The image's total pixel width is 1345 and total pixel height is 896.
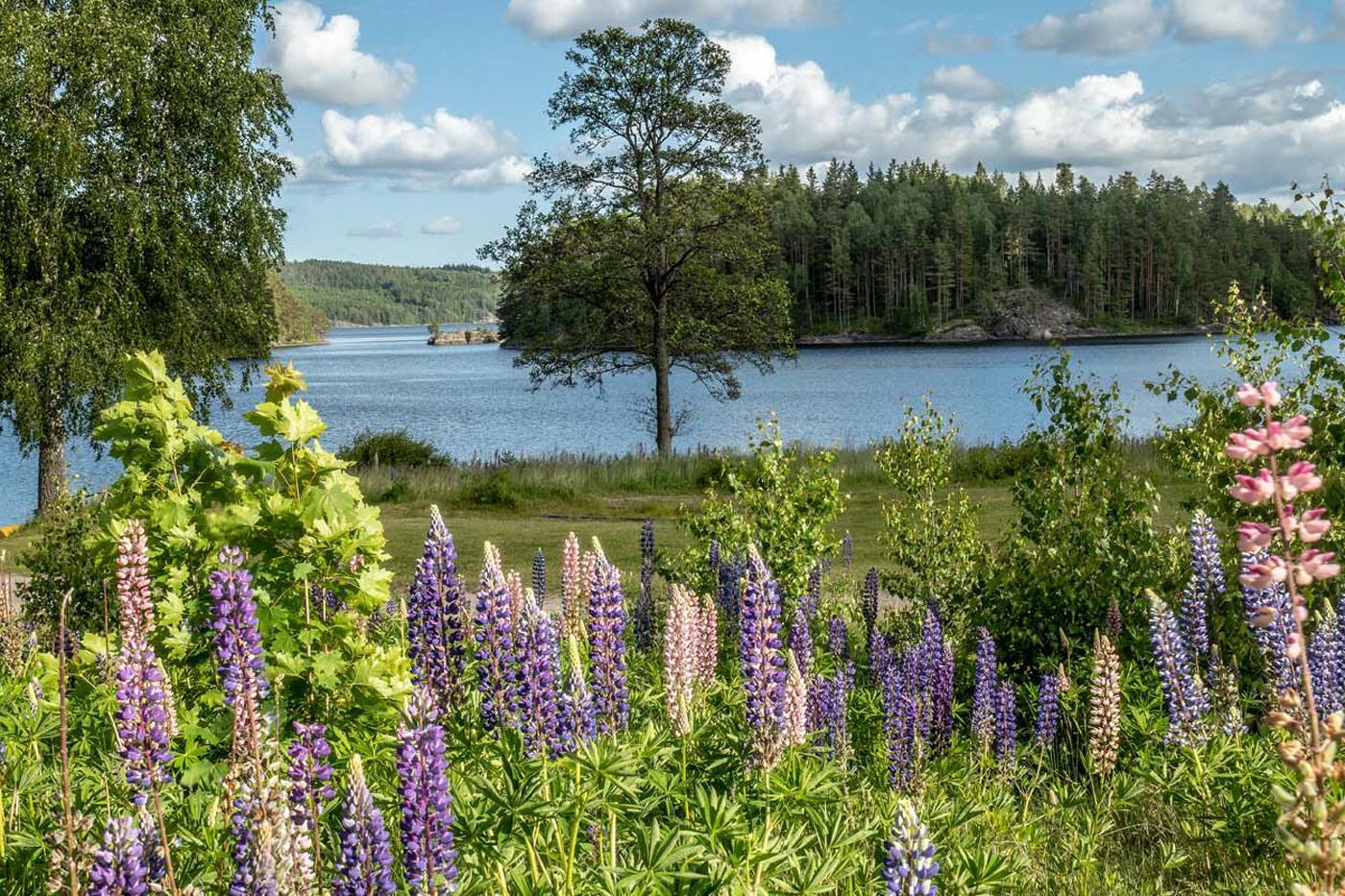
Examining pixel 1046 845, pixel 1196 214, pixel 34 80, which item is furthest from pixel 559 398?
pixel 1196 214

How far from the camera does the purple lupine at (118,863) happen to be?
241 centimetres

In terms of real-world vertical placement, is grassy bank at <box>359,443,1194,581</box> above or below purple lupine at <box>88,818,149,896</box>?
below

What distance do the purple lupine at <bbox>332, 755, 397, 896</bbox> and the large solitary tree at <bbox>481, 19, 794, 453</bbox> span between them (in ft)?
98.4

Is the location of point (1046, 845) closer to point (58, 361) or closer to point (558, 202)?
point (58, 361)

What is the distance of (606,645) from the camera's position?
4.62 metres

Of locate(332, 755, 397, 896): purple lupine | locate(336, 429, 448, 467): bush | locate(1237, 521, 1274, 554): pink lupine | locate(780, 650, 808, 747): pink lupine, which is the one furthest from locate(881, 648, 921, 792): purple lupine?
locate(336, 429, 448, 467): bush

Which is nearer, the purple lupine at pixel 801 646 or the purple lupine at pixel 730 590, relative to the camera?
the purple lupine at pixel 801 646

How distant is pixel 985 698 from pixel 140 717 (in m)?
4.77

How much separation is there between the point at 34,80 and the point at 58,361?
5.76 metres

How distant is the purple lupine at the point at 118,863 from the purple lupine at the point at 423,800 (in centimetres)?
58

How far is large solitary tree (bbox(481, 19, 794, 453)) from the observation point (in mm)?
33031

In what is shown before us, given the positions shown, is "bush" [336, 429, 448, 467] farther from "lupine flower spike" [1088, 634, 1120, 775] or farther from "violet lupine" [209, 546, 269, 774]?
"violet lupine" [209, 546, 269, 774]

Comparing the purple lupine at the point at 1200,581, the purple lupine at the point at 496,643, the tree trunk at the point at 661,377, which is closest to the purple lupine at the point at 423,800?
the purple lupine at the point at 496,643

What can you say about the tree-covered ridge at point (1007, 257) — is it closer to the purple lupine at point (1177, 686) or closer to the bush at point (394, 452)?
the bush at point (394, 452)
